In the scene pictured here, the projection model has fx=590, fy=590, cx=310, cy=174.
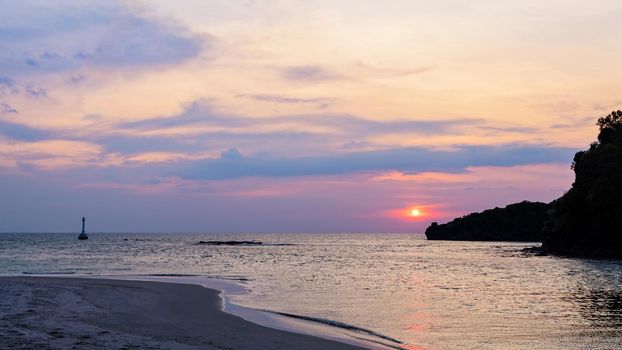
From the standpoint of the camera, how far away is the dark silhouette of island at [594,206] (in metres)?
A: 90.6

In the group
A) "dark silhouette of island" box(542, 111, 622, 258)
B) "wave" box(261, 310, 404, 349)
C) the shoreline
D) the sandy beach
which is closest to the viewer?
the sandy beach

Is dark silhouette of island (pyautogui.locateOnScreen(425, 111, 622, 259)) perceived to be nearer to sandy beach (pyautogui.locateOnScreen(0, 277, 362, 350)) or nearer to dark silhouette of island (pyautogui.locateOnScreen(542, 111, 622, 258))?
dark silhouette of island (pyautogui.locateOnScreen(542, 111, 622, 258))

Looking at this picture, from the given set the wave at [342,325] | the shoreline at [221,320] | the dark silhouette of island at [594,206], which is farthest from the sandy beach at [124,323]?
the dark silhouette of island at [594,206]

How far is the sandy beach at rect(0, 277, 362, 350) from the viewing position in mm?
16703

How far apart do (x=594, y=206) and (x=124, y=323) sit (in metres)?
87.4

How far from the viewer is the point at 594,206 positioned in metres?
92.2

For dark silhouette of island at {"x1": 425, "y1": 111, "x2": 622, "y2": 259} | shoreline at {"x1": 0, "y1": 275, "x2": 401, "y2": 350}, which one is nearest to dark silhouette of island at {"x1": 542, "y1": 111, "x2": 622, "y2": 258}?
dark silhouette of island at {"x1": 425, "y1": 111, "x2": 622, "y2": 259}

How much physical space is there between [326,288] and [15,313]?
22216 millimetres

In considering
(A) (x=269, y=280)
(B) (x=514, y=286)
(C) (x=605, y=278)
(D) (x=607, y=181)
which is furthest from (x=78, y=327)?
(D) (x=607, y=181)

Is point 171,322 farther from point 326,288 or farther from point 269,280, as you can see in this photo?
point 269,280

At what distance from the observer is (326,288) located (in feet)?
132

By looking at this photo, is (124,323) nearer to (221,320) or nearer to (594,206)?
(221,320)

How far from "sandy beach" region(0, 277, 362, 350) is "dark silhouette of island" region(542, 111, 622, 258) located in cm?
7701

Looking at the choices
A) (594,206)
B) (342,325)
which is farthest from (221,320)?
(594,206)
